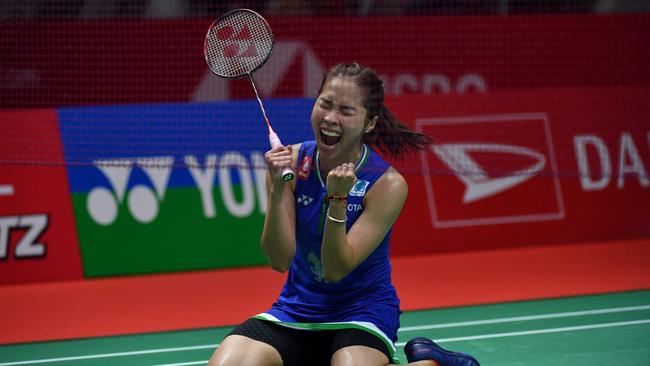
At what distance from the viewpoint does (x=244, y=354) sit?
12.7 ft

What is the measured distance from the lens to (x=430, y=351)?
4.27m

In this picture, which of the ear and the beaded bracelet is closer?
the beaded bracelet

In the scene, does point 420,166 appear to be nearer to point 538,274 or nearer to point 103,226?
point 538,274

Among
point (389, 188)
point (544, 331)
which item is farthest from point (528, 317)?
point (389, 188)

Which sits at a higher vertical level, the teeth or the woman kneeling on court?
Result: the teeth

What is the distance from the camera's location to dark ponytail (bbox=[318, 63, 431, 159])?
4.08 meters

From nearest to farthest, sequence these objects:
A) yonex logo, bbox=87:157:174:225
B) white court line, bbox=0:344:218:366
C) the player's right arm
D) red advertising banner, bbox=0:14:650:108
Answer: the player's right arm, white court line, bbox=0:344:218:366, yonex logo, bbox=87:157:174:225, red advertising banner, bbox=0:14:650:108

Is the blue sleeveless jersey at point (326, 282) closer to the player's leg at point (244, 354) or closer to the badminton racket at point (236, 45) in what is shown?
the player's leg at point (244, 354)

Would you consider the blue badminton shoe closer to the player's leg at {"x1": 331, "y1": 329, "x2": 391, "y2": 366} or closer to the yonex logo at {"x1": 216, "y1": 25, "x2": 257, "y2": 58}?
the player's leg at {"x1": 331, "y1": 329, "x2": 391, "y2": 366}

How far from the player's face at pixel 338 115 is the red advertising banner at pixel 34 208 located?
3856 millimetres

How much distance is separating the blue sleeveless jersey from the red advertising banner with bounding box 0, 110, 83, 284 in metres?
3.74

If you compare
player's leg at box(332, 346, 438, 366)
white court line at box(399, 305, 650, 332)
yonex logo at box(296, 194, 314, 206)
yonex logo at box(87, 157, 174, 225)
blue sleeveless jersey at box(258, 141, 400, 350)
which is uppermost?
yonex logo at box(296, 194, 314, 206)

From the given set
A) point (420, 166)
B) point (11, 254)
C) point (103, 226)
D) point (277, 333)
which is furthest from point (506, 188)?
point (277, 333)

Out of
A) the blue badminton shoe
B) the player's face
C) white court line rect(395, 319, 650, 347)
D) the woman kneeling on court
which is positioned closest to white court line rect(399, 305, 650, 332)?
white court line rect(395, 319, 650, 347)
